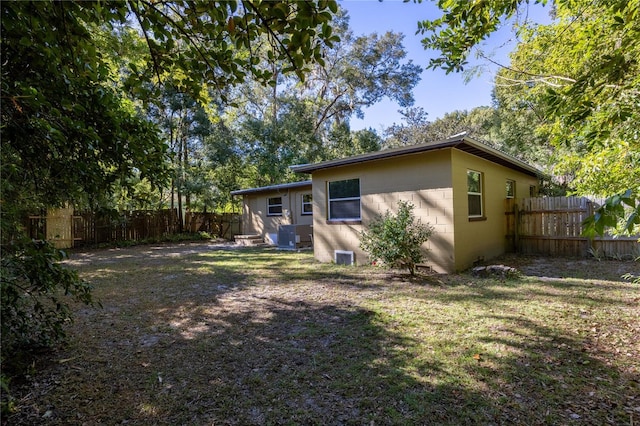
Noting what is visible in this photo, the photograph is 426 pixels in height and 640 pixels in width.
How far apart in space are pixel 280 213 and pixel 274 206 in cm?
55


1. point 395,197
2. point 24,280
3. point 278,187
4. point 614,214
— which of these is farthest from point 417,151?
point 278,187

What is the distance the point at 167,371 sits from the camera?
2.81 metres

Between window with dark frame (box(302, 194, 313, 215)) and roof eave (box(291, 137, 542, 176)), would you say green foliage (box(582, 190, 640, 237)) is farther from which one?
window with dark frame (box(302, 194, 313, 215))

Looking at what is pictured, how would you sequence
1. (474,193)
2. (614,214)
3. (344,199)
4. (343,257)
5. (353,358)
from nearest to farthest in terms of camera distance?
(614,214) < (353,358) < (474,193) < (343,257) < (344,199)

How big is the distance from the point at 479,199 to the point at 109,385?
7.82 meters

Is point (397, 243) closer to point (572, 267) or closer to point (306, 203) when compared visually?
point (572, 267)

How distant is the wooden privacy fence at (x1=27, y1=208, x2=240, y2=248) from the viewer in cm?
1270

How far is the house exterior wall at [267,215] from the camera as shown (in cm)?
1376

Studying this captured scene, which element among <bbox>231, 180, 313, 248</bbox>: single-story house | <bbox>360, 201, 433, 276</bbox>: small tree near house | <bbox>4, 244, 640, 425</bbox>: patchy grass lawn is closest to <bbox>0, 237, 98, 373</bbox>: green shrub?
<bbox>4, 244, 640, 425</bbox>: patchy grass lawn

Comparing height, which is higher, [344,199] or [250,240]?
[344,199]

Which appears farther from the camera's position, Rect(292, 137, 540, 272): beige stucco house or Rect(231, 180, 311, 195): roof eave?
Rect(231, 180, 311, 195): roof eave

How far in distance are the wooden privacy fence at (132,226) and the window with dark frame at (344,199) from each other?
23.9 ft

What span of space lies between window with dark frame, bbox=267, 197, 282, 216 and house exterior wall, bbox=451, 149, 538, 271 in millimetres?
8965

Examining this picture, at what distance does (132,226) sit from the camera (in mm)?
15023
